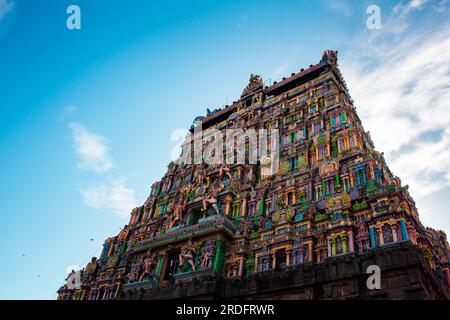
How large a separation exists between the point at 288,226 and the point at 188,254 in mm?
6153

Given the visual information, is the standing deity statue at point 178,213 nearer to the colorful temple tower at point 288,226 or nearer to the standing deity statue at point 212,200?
the colorful temple tower at point 288,226

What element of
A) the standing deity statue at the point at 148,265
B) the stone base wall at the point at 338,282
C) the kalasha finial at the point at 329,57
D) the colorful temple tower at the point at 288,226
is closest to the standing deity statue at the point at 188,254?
the colorful temple tower at the point at 288,226

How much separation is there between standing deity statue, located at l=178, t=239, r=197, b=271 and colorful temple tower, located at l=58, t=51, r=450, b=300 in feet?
0.25

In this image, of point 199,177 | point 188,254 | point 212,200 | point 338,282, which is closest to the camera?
point 338,282

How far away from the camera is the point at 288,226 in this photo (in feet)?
64.5

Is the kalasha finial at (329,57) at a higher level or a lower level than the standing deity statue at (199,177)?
higher

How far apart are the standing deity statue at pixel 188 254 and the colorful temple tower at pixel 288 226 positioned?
0.25 ft

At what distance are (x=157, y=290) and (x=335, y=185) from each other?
11640mm

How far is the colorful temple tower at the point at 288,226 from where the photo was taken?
1585 centimetres

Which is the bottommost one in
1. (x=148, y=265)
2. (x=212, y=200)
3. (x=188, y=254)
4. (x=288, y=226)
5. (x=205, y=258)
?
(x=205, y=258)

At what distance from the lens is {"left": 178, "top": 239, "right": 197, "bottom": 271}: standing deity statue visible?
2102 centimetres

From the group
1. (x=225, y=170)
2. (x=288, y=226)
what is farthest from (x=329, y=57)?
(x=288, y=226)

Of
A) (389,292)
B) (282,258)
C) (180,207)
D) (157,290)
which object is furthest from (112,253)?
(389,292)

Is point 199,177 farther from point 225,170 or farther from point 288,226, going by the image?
point 288,226
